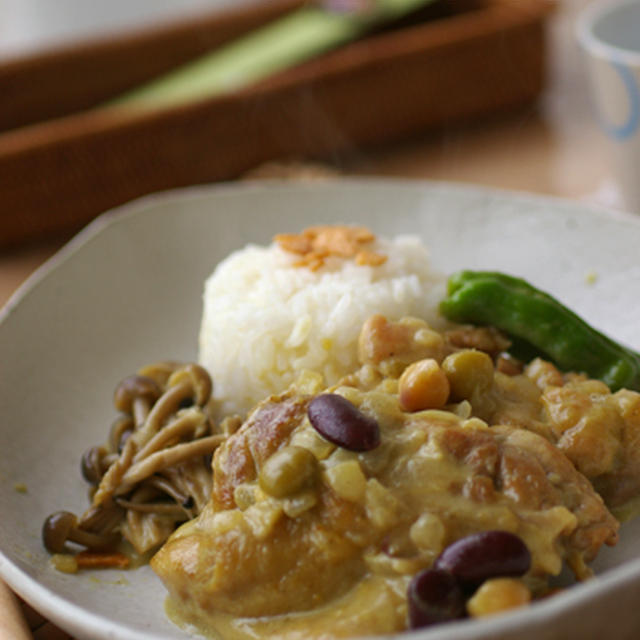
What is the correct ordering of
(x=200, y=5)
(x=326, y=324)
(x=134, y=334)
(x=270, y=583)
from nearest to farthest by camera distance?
1. (x=270, y=583)
2. (x=326, y=324)
3. (x=134, y=334)
4. (x=200, y=5)

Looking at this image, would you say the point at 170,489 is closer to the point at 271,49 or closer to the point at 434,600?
the point at 434,600

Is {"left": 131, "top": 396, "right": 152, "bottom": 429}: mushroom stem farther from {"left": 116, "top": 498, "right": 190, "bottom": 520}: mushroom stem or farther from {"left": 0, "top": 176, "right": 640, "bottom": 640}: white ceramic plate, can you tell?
{"left": 116, "top": 498, "right": 190, "bottom": 520}: mushroom stem

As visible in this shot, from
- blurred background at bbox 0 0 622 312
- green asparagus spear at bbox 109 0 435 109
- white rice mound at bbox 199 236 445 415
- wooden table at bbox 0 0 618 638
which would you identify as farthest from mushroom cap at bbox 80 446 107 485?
green asparagus spear at bbox 109 0 435 109

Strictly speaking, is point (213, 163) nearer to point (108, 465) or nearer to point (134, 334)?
point (134, 334)

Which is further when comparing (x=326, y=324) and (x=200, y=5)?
(x=200, y=5)

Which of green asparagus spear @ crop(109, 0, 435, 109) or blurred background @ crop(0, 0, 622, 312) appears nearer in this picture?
blurred background @ crop(0, 0, 622, 312)

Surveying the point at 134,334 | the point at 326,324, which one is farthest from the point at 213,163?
the point at 326,324

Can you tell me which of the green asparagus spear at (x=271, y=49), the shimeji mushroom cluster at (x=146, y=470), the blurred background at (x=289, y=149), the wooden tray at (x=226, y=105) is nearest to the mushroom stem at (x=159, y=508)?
the shimeji mushroom cluster at (x=146, y=470)
